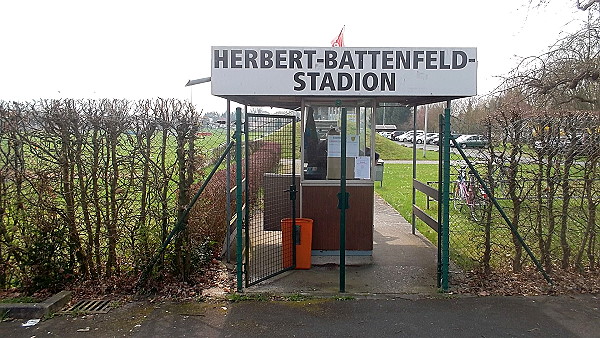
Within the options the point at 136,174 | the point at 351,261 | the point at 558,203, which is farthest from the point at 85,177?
the point at 558,203

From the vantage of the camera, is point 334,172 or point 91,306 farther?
point 334,172

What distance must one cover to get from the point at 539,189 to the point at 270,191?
3.72 m

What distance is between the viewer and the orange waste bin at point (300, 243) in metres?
7.07

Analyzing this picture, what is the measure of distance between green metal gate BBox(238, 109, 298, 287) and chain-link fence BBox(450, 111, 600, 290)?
2285 mm

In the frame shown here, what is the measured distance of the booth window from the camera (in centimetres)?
738

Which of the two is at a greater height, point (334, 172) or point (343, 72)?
point (343, 72)

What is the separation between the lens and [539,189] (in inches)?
248

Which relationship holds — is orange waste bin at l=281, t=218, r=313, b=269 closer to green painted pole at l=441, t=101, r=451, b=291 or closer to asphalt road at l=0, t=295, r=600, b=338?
asphalt road at l=0, t=295, r=600, b=338

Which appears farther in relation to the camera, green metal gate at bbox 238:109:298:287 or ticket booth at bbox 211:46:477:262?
green metal gate at bbox 238:109:298:287

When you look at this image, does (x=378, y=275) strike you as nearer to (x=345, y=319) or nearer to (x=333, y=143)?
(x=345, y=319)

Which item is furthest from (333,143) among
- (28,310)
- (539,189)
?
(28,310)

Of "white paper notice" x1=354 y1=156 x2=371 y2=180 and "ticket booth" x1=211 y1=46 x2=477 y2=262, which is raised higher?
"ticket booth" x1=211 y1=46 x2=477 y2=262

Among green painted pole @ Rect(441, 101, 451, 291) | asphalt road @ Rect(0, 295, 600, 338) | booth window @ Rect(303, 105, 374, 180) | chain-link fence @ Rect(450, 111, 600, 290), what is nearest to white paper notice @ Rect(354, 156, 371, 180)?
booth window @ Rect(303, 105, 374, 180)

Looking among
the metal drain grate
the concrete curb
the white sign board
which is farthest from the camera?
the white sign board
